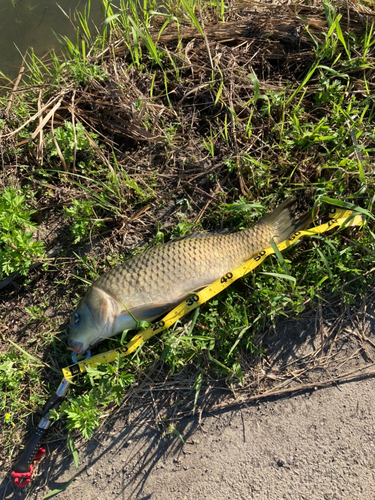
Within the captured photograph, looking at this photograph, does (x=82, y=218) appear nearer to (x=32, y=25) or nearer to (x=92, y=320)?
(x=92, y=320)

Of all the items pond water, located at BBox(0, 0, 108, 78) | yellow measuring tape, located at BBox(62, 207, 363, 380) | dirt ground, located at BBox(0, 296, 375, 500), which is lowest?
dirt ground, located at BBox(0, 296, 375, 500)

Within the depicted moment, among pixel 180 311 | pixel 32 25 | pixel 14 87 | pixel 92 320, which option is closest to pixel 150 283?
pixel 180 311

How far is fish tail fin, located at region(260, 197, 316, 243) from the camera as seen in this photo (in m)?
2.76

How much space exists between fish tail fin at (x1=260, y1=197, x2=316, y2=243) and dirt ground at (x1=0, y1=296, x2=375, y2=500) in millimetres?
689

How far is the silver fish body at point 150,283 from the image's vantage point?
8.41 ft

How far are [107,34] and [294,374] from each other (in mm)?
3704

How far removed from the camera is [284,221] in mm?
2777

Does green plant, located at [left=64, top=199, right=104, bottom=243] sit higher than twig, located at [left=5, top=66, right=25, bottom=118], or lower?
lower

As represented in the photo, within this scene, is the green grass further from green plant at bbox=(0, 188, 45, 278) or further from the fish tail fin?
the fish tail fin

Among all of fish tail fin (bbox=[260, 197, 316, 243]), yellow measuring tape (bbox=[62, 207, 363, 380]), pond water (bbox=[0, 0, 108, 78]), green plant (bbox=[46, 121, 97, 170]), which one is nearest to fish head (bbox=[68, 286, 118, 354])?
yellow measuring tape (bbox=[62, 207, 363, 380])

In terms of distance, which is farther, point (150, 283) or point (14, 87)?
point (14, 87)

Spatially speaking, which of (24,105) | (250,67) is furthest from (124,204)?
(250,67)

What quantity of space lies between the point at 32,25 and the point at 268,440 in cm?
489

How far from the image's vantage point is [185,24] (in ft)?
11.3
